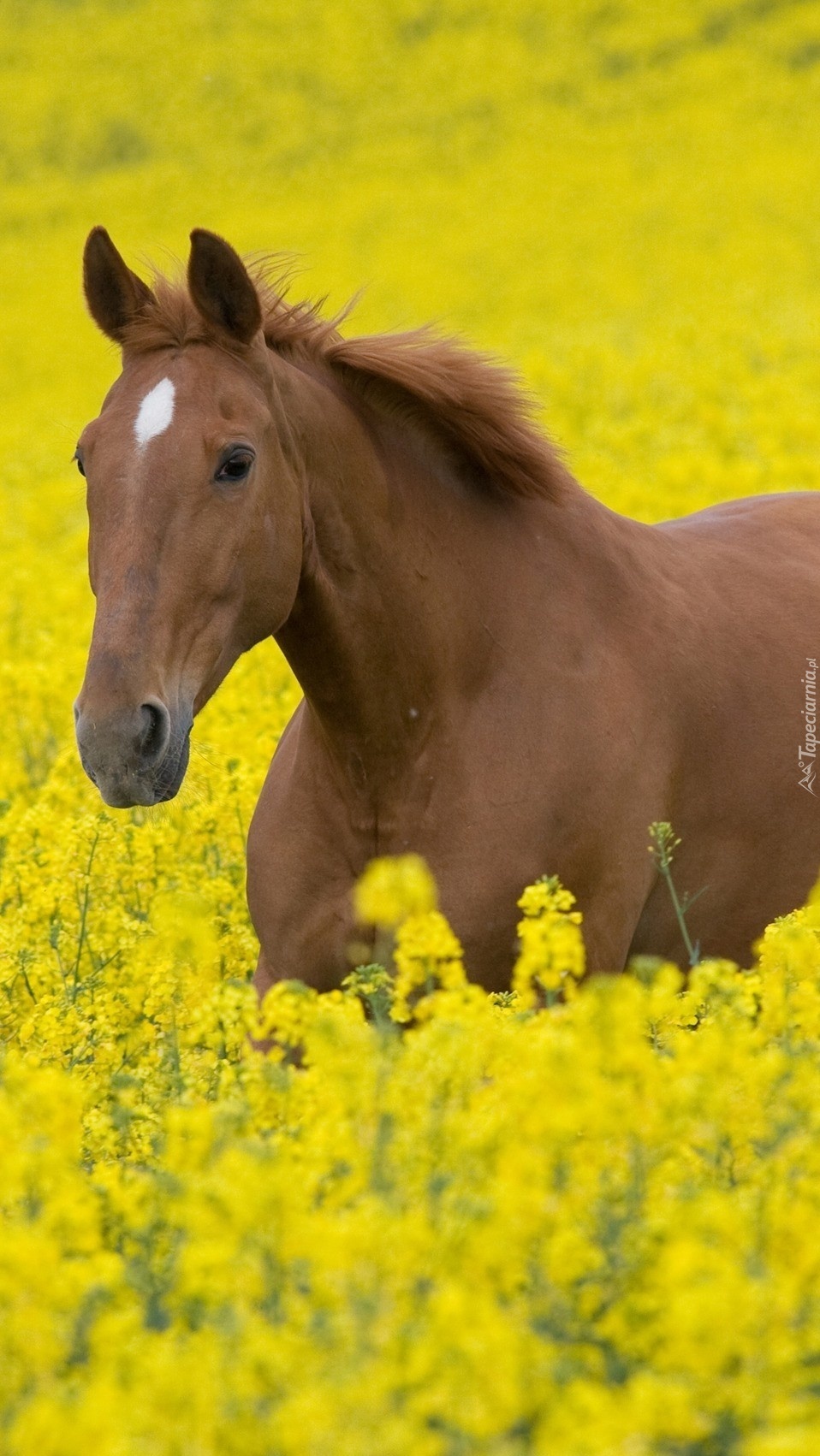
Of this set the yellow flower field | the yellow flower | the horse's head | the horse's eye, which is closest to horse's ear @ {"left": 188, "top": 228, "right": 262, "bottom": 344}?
the horse's head

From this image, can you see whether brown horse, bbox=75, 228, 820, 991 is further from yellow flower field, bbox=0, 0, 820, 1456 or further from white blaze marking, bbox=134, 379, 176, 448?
yellow flower field, bbox=0, 0, 820, 1456

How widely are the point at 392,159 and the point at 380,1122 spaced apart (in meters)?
35.1

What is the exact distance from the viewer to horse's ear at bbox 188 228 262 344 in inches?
161

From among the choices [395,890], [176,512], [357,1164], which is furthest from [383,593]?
[357,1164]

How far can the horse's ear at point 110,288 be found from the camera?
169 inches

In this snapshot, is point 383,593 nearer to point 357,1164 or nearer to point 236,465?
point 236,465

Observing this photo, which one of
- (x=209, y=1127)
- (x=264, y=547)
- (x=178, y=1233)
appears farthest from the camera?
(x=264, y=547)

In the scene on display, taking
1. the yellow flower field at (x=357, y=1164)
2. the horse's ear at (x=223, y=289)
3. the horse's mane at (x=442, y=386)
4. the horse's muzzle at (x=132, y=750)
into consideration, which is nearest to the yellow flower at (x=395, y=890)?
the yellow flower field at (x=357, y=1164)

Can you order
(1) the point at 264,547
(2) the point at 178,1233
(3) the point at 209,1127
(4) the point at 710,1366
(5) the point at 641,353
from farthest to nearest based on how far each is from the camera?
(5) the point at 641,353 < (1) the point at 264,547 < (2) the point at 178,1233 < (3) the point at 209,1127 < (4) the point at 710,1366

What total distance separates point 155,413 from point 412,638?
87 centimetres

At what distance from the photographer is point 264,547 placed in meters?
4.13

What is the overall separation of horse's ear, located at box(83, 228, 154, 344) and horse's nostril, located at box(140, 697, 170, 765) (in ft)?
3.26

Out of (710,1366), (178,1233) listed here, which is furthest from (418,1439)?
(178,1233)

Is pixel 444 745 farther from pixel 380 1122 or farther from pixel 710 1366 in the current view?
pixel 710 1366
